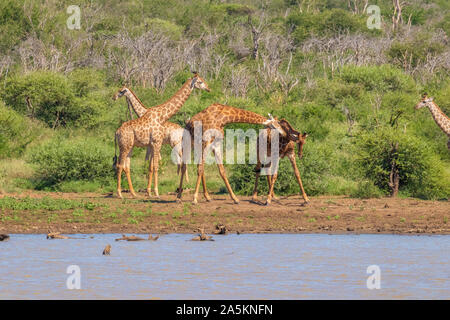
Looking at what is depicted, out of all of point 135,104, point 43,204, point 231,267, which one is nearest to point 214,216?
point 43,204

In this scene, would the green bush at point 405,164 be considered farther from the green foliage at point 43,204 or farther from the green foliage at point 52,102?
the green foliage at point 52,102

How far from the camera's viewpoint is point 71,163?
56.6ft

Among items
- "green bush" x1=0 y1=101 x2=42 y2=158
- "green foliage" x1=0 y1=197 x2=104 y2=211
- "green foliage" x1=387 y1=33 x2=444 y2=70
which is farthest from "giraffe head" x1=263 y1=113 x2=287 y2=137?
"green foliage" x1=387 y1=33 x2=444 y2=70

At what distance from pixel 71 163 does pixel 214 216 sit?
4544 mm

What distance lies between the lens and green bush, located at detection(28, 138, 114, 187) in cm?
1723

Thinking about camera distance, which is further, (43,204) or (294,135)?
(294,135)

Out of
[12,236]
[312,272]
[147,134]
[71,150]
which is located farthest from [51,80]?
[312,272]

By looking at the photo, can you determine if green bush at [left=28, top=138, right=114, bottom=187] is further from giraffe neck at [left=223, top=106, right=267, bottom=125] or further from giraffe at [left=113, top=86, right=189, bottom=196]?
giraffe neck at [left=223, top=106, right=267, bottom=125]

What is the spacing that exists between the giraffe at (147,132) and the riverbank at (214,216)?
3.64 ft

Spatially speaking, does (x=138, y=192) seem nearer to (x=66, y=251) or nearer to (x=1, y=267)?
(x=66, y=251)

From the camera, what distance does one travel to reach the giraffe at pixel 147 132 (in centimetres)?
1608

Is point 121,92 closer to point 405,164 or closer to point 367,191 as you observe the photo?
point 367,191

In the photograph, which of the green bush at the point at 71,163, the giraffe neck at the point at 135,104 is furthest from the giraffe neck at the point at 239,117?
the green bush at the point at 71,163

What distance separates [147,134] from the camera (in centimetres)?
1617
